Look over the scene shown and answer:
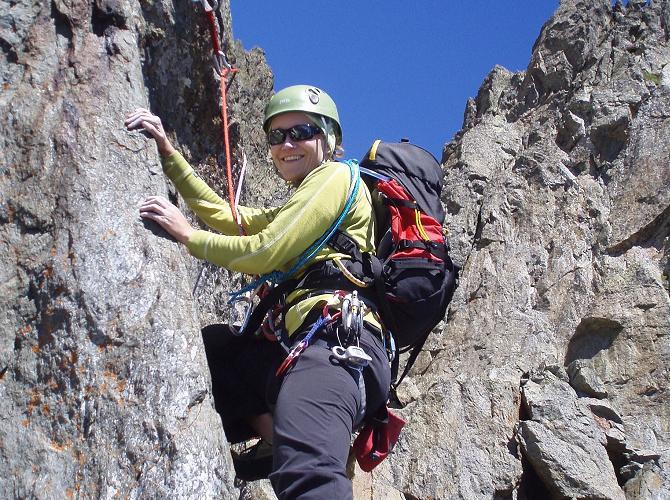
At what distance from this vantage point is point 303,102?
6.25 metres

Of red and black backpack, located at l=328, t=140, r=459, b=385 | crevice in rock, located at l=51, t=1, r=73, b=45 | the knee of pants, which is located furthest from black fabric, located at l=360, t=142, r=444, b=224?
crevice in rock, located at l=51, t=1, r=73, b=45

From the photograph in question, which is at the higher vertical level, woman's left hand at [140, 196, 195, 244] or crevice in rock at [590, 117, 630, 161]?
crevice in rock at [590, 117, 630, 161]

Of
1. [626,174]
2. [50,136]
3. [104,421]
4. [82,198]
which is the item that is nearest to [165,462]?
[104,421]

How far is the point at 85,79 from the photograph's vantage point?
595cm

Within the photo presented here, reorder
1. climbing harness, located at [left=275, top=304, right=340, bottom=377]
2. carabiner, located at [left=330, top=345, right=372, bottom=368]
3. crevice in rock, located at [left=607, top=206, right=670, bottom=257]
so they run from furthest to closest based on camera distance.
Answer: crevice in rock, located at [left=607, top=206, right=670, bottom=257], climbing harness, located at [left=275, top=304, right=340, bottom=377], carabiner, located at [left=330, top=345, right=372, bottom=368]

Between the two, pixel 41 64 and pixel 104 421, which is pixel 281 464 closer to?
pixel 104 421

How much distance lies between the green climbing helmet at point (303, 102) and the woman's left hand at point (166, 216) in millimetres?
1171

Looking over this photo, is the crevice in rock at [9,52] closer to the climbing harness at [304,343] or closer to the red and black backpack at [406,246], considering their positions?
the red and black backpack at [406,246]

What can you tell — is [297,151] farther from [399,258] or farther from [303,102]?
[399,258]

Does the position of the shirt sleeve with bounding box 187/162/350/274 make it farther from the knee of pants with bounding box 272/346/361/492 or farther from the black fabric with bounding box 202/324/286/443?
the black fabric with bounding box 202/324/286/443

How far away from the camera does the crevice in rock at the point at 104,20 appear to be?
6250 millimetres

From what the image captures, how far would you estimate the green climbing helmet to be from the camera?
20.5ft

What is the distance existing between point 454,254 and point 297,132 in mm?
14964

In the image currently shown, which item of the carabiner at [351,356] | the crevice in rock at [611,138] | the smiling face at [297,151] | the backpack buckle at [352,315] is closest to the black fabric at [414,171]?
the smiling face at [297,151]
